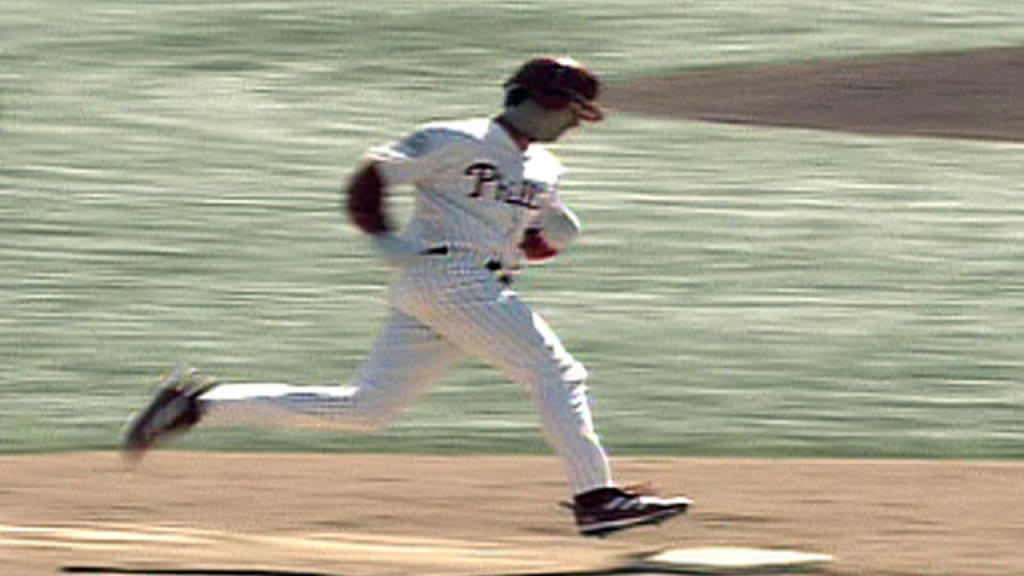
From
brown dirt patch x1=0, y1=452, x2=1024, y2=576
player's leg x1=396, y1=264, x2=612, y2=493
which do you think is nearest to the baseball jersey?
player's leg x1=396, y1=264, x2=612, y2=493

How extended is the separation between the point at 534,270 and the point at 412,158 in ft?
21.6

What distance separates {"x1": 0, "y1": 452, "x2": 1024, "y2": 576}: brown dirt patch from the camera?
8297 mm

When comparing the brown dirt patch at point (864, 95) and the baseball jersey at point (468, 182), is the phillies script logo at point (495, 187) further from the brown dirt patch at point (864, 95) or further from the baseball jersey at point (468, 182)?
the brown dirt patch at point (864, 95)

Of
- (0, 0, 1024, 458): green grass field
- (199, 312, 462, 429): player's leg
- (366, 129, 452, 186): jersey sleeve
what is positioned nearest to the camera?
(366, 129, 452, 186): jersey sleeve

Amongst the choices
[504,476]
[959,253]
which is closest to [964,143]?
[959,253]

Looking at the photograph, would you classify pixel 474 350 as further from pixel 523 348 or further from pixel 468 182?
pixel 468 182

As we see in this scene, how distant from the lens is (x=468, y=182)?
8.73m

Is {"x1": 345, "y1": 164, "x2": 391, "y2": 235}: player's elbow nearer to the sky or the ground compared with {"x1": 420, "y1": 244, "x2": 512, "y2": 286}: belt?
nearer to the sky

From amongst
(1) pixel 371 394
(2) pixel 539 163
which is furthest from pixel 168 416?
(2) pixel 539 163

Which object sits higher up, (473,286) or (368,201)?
(368,201)

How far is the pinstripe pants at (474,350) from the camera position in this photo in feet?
28.5

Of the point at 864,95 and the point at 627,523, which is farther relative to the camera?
the point at 864,95

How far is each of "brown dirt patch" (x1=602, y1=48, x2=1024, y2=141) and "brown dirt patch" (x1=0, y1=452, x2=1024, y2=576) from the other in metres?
8.86

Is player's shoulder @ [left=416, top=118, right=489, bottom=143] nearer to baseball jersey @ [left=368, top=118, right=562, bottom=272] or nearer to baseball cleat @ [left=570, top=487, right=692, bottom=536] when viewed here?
baseball jersey @ [left=368, top=118, right=562, bottom=272]
